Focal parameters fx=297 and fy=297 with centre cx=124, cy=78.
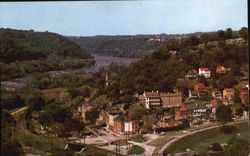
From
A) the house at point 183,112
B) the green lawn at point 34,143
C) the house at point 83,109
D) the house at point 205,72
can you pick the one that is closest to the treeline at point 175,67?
Answer: the house at point 205,72

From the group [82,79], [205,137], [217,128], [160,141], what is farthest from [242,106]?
[82,79]

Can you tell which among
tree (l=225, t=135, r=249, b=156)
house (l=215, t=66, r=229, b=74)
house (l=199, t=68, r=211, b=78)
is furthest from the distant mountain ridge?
house (l=215, t=66, r=229, b=74)

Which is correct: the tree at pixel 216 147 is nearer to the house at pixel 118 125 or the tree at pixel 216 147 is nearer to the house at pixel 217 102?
the house at pixel 217 102

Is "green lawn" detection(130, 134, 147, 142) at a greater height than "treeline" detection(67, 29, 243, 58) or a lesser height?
lesser

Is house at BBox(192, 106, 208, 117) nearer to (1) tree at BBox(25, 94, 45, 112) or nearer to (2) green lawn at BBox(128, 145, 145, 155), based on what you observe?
(2) green lawn at BBox(128, 145, 145, 155)

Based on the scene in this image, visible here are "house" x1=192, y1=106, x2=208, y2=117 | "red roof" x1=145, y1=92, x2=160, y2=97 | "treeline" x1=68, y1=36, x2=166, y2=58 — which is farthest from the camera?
"house" x1=192, y1=106, x2=208, y2=117

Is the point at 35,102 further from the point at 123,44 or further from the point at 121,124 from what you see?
the point at 123,44
